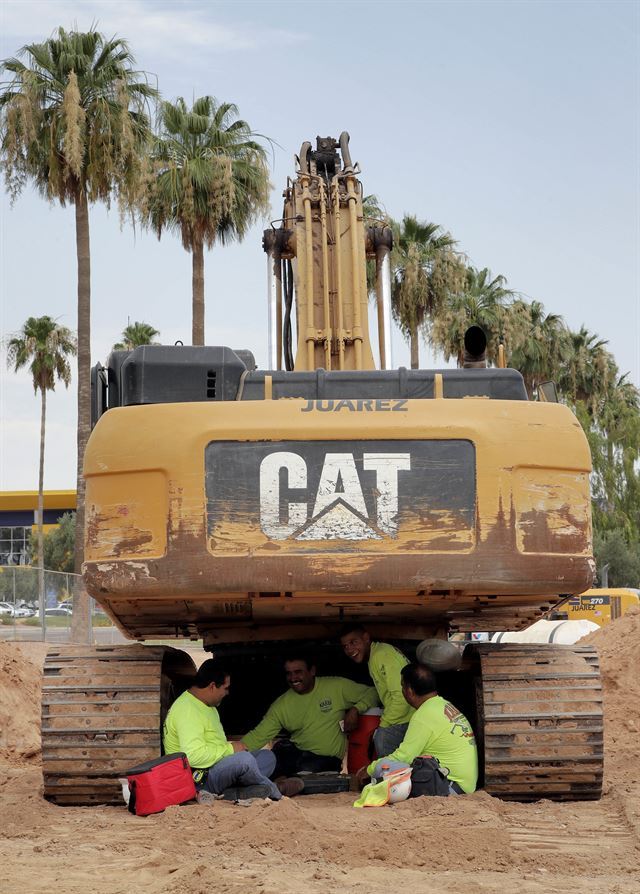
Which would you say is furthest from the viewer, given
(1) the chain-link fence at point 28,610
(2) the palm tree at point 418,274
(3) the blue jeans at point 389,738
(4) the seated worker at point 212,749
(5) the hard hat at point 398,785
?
(2) the palm tree at point 418,274

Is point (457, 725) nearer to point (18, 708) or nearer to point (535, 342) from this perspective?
point (18, 708)

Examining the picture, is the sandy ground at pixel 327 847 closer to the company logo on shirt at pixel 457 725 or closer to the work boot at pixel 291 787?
the work boot at pixel 291 787

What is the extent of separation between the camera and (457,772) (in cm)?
773

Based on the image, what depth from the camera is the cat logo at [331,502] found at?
692 centimetres

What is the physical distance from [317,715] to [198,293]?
2043cm

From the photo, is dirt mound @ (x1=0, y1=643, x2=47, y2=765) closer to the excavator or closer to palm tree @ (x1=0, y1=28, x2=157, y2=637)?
the excavator

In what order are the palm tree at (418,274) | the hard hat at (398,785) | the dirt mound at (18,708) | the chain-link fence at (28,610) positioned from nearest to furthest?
the hard hat at (398,785) → the dirt mound at (18,708) → the chain-link fence at (28,610) → the palm tree at (418,274)

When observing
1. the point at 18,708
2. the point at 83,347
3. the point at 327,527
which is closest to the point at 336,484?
the point at 327,527

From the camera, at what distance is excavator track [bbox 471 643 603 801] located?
7641 millimetres

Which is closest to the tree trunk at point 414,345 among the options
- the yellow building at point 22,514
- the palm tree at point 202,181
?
the palm tree at point 202,181

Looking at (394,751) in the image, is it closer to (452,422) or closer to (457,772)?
(457,772)

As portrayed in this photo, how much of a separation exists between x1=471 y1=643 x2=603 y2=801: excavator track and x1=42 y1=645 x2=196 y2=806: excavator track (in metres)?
2.04

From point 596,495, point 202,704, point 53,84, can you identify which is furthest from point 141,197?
point 596,495

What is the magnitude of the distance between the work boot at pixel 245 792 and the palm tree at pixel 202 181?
69.2 feet
